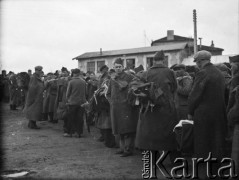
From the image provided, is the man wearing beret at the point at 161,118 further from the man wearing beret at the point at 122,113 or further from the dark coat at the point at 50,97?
the dark coat at the point at 50,97

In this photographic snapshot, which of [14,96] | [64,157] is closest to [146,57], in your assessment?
[14,96]

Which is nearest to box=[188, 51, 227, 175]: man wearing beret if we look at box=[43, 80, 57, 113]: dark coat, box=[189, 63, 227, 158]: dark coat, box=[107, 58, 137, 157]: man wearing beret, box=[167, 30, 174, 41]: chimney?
box=[189, 63, 227, 158]: dark coat

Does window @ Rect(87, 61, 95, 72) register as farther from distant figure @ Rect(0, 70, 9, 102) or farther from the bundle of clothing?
the bundle of clothing

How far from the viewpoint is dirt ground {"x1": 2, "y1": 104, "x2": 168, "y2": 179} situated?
6.64m

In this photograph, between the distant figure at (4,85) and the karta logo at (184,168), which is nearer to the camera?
the karta logo at (184,168)

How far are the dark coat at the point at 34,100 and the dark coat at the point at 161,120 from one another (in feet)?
21.8

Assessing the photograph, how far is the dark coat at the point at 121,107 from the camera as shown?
27.0 ft

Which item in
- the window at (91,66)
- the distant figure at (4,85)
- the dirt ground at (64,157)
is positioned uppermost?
the window at (91,66)

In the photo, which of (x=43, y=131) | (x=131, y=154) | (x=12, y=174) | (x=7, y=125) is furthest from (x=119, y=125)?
(x=7, y=125)

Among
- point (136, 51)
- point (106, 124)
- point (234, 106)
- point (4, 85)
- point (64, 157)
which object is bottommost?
point (64, 157)

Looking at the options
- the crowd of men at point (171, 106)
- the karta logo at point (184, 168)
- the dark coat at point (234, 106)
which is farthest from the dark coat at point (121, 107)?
the dark coat at point (234, 106)

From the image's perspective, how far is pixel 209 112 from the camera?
19.4 ft

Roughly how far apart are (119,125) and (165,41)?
47.9 meters

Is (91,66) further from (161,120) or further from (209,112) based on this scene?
(209,112)
